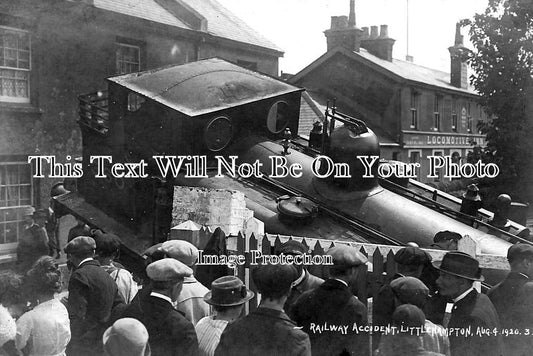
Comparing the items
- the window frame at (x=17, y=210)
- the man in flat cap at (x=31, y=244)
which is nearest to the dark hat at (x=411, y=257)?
the man in flat cap at (x=31, y=244)

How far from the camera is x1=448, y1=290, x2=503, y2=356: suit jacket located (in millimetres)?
2764

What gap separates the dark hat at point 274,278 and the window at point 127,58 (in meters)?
5.80

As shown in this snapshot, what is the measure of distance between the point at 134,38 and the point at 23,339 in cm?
545

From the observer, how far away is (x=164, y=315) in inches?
104

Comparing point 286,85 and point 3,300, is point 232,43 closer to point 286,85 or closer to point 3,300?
point 286,85

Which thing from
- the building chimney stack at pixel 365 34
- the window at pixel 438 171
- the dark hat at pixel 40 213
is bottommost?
the dark hat at pixel 40 213

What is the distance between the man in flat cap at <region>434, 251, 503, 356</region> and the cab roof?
159 inches

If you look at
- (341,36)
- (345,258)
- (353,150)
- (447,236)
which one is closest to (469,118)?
(341,36)

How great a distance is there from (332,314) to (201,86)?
4478 millimetres

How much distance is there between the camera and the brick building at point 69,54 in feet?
20.1

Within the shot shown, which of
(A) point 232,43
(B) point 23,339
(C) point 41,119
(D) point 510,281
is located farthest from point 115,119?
(D) point 510,281

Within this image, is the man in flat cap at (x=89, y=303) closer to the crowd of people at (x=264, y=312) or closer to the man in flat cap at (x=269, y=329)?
the crowd of people at (x=264, y=312)

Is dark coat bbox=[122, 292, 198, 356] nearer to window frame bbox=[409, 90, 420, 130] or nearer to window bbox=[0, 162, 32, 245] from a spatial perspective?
window bbox=[0, 162, 32, 245]

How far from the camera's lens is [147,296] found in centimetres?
273
